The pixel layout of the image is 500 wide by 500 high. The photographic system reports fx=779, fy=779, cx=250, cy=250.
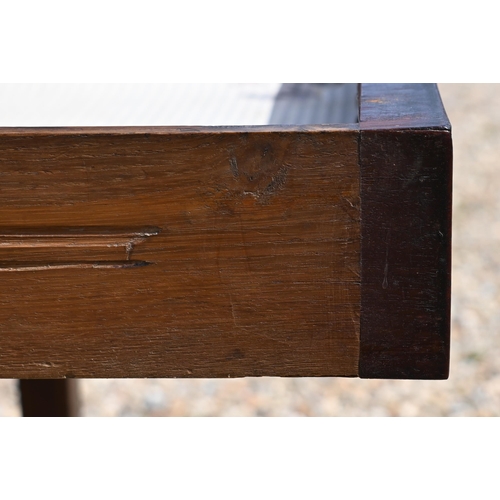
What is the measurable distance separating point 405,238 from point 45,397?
115 centimetres

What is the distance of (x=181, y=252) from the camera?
2.88 feet

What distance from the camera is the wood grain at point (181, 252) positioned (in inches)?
33.2

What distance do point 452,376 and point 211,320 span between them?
2716 millimetres

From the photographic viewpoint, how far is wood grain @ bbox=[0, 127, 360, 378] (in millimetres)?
844

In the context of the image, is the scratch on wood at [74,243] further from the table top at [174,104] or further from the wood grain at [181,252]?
the table top at [174,104]

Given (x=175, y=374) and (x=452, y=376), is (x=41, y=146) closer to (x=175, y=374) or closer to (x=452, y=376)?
(x=175, y=374)

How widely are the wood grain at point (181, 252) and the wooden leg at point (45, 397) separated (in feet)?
2.69

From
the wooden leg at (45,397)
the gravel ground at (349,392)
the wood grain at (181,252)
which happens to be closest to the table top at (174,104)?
the wood grain at (181,252)

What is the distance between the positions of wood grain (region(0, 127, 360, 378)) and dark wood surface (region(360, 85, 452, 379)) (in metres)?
0.02

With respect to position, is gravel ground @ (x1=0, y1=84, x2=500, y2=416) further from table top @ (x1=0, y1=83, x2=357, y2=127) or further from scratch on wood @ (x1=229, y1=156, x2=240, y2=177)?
scratch on wood @ (x1=229, y1=156, x2=240, y2=177)

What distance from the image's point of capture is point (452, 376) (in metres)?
3.41

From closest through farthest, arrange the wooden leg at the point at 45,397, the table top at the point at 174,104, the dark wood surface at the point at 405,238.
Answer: the dark wood surface at the point at 405,238
the table top at the point at 174,104
the wooden leg at the point at 45,397

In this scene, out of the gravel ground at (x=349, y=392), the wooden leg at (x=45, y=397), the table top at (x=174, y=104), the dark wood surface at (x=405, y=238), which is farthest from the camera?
the gravel ground at (x=349, y=392)

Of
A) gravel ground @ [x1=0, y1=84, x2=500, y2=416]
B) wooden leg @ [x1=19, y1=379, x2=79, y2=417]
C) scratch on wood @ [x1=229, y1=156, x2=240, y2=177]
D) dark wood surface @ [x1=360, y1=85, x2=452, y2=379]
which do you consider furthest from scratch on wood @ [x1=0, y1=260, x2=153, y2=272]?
gravel ground @ [x1=0, y1=84, x2=500, y2=416]
